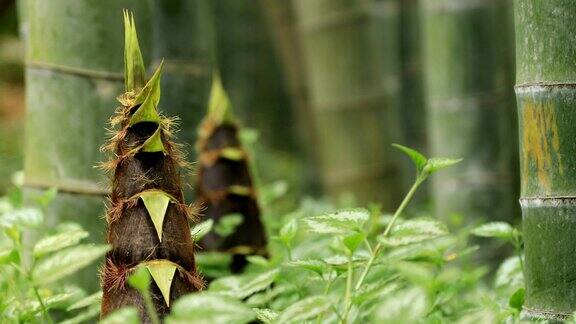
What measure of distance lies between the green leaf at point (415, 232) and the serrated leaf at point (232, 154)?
775 millimetres

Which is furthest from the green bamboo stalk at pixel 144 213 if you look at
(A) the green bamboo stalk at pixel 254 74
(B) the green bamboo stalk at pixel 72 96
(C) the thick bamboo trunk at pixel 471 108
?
(A) the green bamboo stalk at pixel 254 74

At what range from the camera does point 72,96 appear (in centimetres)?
172

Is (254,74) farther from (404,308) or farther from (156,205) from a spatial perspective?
(404,308)

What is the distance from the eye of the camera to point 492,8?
279cm

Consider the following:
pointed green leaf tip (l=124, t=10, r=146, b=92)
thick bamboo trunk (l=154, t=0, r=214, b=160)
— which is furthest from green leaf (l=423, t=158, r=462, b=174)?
thick bamboo trunk (l=154, t=0, r=214, b=160)

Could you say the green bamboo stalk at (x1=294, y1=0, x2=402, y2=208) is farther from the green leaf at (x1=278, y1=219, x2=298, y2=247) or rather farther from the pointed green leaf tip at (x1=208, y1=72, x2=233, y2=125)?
the green leaf at (x1=278, y1=219, x2=298, y2=247)

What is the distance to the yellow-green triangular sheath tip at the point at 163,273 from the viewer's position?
1.07 meters

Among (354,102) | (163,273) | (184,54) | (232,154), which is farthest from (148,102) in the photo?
(354,102)

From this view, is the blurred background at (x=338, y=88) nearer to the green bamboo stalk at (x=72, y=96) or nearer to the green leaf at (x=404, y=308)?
the green bamboo stalk at (x=72, y=96)

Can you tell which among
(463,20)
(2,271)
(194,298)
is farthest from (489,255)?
(194,298)

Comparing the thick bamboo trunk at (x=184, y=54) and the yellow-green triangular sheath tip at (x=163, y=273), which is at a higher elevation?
the thick bamboo trunk at (x=184, y=54)

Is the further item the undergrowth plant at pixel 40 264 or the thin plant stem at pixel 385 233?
the thin plant stem at pixel 385 233

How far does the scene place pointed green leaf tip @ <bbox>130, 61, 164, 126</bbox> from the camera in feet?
3.53

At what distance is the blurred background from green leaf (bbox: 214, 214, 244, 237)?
228mm
